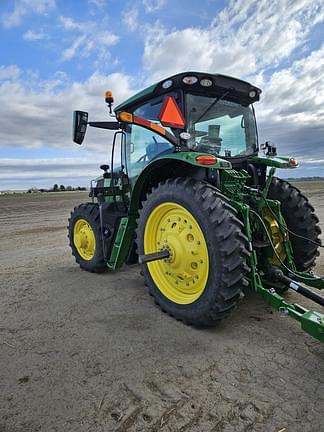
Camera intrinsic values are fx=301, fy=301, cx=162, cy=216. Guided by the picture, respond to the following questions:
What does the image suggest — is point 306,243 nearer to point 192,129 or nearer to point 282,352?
point 282,352

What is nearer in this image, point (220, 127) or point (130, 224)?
point (220, 127)

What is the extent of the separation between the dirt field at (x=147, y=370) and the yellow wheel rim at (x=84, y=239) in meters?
1.21

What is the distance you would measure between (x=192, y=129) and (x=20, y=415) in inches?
112

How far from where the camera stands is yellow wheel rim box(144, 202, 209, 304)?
2.84 metres

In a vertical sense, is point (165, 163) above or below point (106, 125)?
below

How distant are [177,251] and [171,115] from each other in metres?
1.35

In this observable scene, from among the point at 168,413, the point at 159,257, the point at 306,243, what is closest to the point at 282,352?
the point at 168,413

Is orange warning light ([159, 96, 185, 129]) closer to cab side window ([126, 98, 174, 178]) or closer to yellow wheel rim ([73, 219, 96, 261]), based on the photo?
cab side window ([126, 98, 174, 178])

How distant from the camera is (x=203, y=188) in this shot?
2699 mm

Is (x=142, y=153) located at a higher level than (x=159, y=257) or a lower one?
higher

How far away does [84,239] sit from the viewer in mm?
4754

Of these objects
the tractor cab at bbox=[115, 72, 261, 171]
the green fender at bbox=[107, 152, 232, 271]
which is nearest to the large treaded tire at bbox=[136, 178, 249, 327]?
the green fender at bbox=[107, 152, 232, 271]

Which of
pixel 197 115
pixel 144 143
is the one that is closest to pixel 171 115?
pixel 197 115

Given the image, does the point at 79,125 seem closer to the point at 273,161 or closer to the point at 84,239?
the point at 84,239
